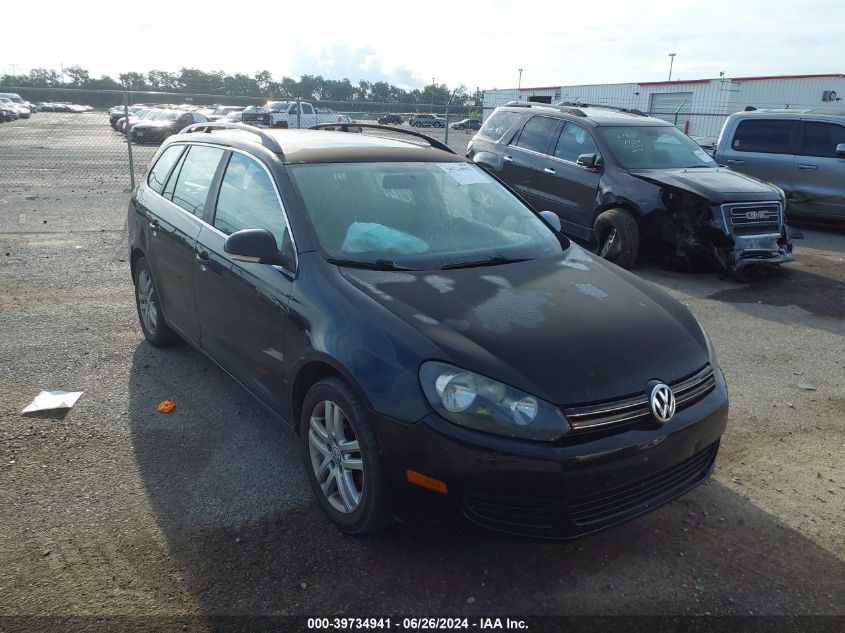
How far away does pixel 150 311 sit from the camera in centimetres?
529

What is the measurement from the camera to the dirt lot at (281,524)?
9.04 ft

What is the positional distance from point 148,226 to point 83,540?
2604 mm

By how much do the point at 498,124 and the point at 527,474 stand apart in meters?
8.57

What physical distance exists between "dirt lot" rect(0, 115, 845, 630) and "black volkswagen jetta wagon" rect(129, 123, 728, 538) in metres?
0.30

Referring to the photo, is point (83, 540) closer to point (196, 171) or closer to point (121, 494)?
point (121, 494)

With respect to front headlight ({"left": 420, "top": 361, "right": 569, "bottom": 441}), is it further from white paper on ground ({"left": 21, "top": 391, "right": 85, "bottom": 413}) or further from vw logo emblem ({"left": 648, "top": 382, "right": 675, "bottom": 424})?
white paper on ground ({"left": 21, "top": 391, "right": 85, "bottom": 413})

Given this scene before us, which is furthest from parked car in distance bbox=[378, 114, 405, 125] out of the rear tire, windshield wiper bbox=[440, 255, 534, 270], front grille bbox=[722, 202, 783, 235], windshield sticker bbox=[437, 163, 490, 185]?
windshield wiper bbox=[440, 255, 534, 270]

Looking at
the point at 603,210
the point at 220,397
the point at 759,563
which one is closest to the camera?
the point at 759,563

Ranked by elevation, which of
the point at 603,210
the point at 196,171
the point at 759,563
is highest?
the point at 196,171

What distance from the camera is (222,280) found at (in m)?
3.94

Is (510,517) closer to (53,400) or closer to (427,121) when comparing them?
(53,400)

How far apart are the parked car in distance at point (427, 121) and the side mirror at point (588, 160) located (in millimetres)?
8199

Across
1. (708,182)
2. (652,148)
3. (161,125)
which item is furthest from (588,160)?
(161,125)

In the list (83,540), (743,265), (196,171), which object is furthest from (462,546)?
(743,265)
